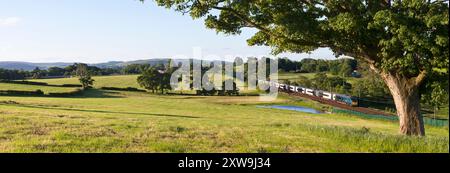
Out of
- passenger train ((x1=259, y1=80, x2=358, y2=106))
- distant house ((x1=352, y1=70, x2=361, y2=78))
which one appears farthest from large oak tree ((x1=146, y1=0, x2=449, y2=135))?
distant house ((x1=352, y1=70, x2=361, y2=78))

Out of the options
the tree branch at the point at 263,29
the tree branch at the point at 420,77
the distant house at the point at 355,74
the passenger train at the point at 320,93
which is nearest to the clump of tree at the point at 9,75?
the passenger train at the point at 320,93

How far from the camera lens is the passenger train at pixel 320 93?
109 meters

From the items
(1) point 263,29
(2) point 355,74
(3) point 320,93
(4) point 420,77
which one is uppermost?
(1) point 263,29

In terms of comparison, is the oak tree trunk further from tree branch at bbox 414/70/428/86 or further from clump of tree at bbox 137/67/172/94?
clump of tree at bbox 137/67/172/94

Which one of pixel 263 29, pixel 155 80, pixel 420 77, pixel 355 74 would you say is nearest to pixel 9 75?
pixel 155 80

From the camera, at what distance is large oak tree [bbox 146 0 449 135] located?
18203 mm

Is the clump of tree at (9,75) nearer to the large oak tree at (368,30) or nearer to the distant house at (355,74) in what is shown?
the large oak tree at (368,30)

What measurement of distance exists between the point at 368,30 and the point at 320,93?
346 feet

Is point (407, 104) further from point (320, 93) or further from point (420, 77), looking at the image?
point (320, 93)

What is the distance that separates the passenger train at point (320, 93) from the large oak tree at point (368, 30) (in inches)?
3441

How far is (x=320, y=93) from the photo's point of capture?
124 m

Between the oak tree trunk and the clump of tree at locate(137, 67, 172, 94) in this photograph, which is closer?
the oak tree trunk

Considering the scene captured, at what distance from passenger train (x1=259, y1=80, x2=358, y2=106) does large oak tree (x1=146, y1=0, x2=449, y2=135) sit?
87391mm
